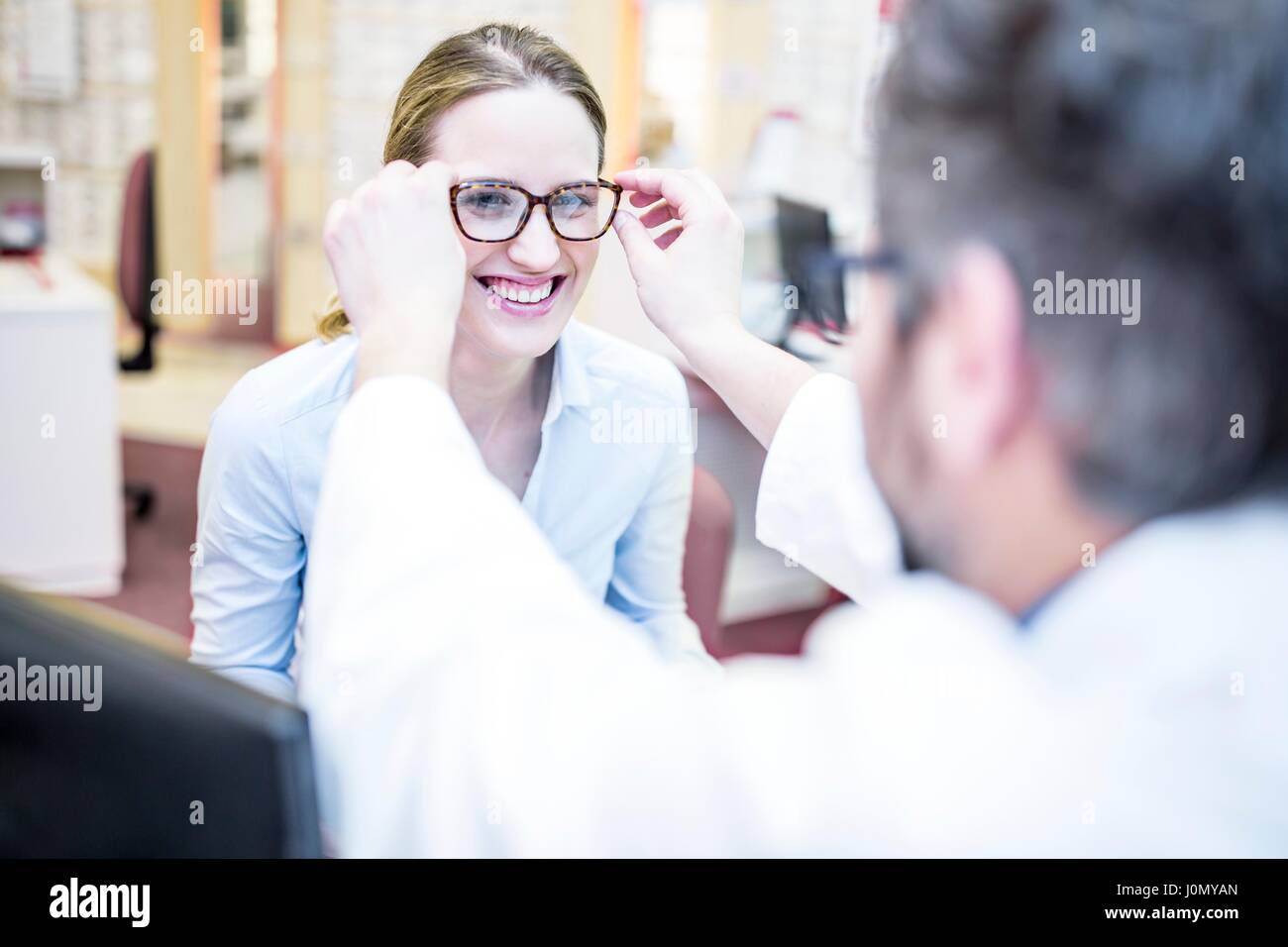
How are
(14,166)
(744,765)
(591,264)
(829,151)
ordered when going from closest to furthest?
(744,765), (591,264), (14,166), (829,151)

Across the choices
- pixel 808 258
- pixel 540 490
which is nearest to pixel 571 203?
pixel 540 490

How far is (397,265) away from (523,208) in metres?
0.35

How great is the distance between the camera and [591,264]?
1.12 m

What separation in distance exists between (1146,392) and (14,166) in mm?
3344

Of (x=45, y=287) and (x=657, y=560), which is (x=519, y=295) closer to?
(x=657, y=560)

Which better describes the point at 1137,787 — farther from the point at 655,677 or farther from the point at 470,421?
the point at 470,421

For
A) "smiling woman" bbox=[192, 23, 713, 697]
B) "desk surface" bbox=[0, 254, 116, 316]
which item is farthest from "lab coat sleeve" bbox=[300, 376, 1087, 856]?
"desk surface" bbox=[0, 254, 116, 316]

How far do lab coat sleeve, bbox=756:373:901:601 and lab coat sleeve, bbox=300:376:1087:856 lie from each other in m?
0.34

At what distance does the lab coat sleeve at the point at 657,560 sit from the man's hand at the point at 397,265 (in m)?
0.55

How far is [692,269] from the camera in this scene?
3.10ft

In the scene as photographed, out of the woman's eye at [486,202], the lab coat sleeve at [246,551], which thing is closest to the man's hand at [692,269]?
the woman's eye at [486,202]

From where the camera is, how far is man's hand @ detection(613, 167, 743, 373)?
942 millimetres

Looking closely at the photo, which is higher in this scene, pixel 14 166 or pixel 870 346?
pixel 14 166
